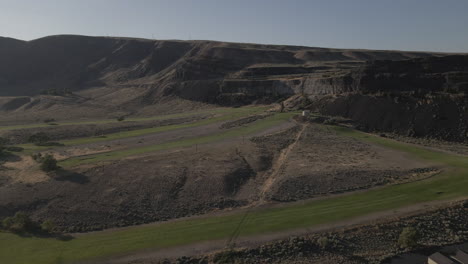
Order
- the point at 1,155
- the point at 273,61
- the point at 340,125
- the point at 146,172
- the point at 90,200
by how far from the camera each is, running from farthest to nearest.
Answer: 1. the point at 273,61
2. the point at 340,125
3. the point at 1,155
4. the point at 146,172
5. the point at 90,200

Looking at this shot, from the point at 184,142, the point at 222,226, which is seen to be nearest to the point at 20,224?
the point at 222,226

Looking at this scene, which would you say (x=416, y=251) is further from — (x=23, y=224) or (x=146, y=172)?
→ (x=23, y=224)

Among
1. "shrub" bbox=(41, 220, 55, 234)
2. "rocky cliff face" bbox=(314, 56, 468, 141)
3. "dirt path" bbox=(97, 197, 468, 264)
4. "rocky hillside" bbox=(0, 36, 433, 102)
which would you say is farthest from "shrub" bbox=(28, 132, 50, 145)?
"rocky cliff face" bbox=(314, 56, 468, 141)

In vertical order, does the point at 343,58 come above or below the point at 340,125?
above

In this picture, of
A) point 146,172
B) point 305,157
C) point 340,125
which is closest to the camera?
point 146,172

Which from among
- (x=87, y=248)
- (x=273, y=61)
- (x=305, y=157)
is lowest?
(x=87, y=248)

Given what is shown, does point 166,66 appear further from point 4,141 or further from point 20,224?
point 20,224

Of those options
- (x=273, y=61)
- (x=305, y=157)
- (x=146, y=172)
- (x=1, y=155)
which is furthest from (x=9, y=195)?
(x=273, y=61)
